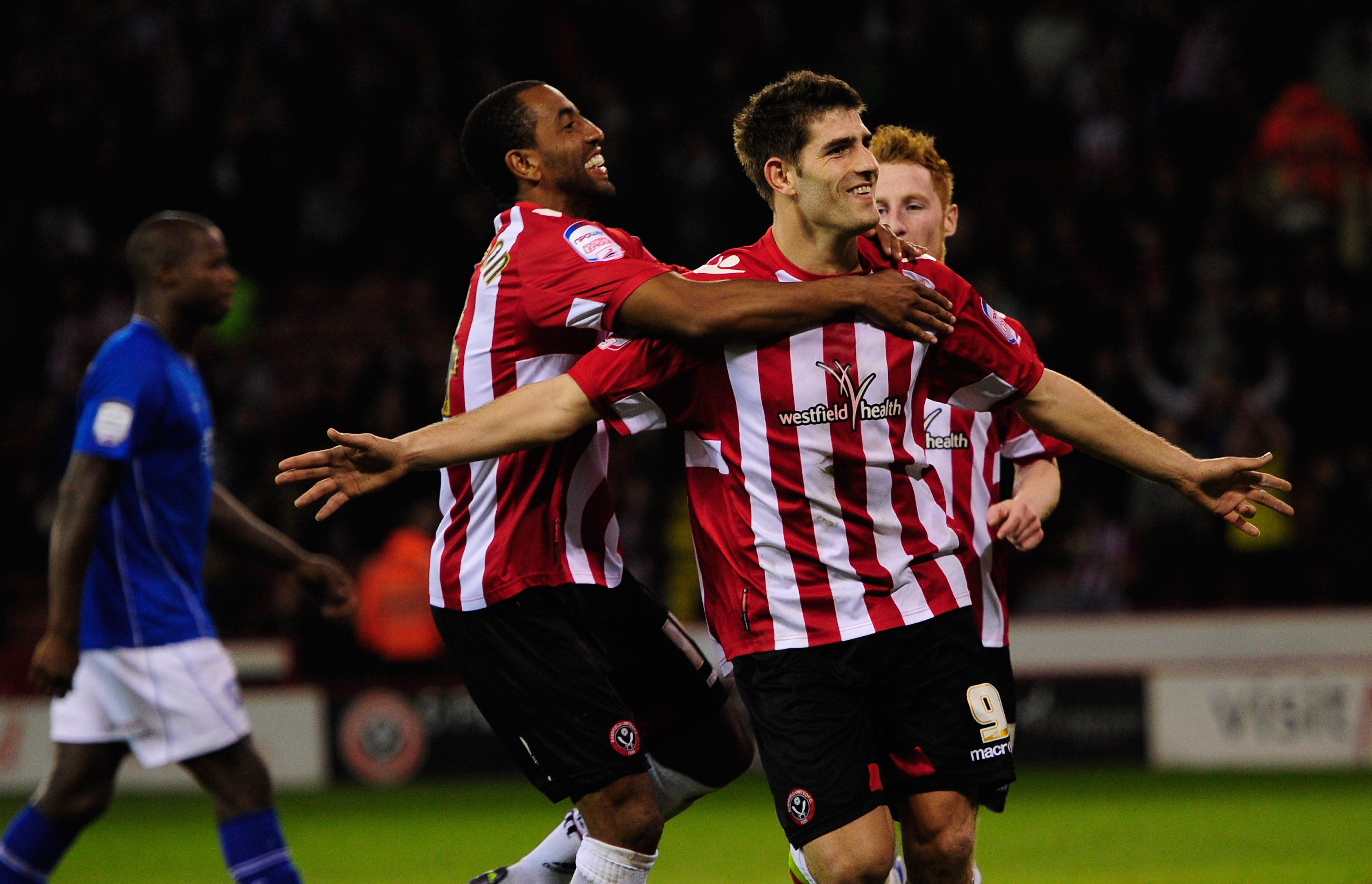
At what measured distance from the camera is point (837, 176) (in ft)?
13.0

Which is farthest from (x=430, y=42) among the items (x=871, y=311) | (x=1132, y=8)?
(x=871, y=311)

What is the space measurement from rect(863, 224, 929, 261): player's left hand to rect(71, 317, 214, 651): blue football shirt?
2.45m

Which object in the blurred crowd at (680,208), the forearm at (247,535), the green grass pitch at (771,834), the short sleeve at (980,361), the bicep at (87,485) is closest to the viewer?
the short sleeve at (980,361)

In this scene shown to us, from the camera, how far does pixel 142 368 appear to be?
528 cm

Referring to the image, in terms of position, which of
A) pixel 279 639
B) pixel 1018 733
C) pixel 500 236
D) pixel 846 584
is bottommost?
pixel 1018 733

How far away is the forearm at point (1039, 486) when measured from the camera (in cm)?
482

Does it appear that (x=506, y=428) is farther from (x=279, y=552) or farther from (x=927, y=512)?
(x=279, y=552)

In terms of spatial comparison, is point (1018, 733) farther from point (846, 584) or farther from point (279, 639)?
point (846, 584)

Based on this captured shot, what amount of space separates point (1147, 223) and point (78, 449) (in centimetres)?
1007

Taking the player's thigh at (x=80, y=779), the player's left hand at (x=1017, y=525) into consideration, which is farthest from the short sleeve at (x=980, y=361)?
the player's thigh at (x=80, y=779)

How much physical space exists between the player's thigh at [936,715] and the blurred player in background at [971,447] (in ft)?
2.01

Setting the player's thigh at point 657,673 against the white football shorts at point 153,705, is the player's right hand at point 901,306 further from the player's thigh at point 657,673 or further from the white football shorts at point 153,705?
the white football shorts at point 153,705

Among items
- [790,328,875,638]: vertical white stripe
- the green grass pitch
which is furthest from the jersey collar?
the green grass pitch

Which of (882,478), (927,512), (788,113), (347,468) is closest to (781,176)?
(788,113)
